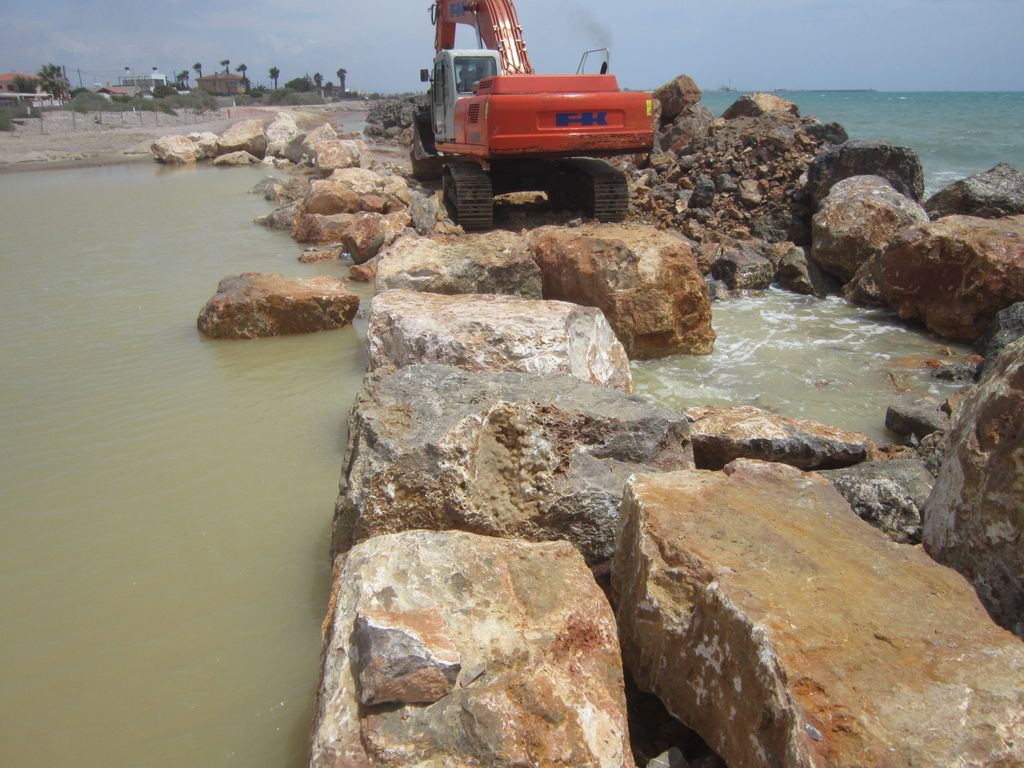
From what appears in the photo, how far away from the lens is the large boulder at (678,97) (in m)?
16.2

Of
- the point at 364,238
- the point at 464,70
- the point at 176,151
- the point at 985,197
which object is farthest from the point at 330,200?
the point at 176,151

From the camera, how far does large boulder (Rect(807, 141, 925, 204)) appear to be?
8.83m

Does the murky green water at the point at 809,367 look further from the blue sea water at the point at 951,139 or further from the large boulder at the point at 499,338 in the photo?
the blue sea water at the point at 951,139

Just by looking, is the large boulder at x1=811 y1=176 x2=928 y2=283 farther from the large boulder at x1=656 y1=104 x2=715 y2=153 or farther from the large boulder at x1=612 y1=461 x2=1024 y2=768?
the large boulder at x1=656 y1=104 x2=715 y2=153

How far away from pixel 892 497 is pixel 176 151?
83.2 ft

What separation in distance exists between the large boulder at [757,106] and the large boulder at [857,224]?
7.59 metres

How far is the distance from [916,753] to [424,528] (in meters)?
1.56

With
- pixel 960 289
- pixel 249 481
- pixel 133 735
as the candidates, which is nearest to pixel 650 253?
pixel 960 289

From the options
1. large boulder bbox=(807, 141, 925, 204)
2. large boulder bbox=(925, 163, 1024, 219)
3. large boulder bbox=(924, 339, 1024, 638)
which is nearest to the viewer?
large boulder bbox=(924, 339, 1024, 638)

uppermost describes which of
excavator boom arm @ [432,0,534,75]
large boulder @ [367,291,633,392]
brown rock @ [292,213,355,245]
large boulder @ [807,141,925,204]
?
excavator boom arm @ [432,0,534,75]

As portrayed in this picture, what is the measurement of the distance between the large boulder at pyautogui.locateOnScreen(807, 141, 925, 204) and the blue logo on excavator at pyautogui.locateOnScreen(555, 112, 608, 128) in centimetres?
286

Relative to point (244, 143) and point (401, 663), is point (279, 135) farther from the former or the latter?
point (401, 663)

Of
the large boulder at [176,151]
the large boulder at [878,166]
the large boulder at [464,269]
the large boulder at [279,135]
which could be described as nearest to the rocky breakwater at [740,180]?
the large boulder at [878,166]

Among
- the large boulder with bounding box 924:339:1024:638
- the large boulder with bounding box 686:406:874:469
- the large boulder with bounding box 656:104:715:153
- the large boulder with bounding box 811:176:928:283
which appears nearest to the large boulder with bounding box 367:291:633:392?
the large boulder with bounding box 686:406:874:469
